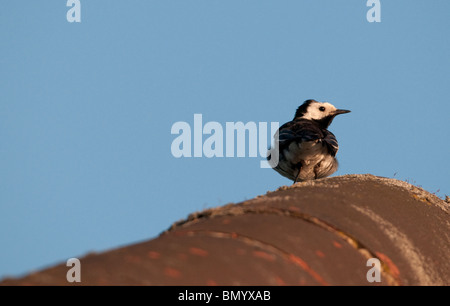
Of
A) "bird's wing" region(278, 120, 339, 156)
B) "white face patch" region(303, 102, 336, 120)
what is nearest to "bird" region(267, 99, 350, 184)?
"bird's wing" region(278, 120, 339, 156)

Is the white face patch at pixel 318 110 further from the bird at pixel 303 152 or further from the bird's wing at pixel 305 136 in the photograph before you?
the bird's wing at pixel 305 136

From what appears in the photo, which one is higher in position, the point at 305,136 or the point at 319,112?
the point at 319,112

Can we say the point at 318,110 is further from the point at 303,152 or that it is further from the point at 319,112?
the point at 303,152

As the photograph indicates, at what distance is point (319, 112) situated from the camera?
12.3m

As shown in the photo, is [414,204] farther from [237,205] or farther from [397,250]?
[237,205]

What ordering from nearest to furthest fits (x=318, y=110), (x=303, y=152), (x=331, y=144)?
(x=303, y=152) < (x=331, y=144) < (x=318, y=110)

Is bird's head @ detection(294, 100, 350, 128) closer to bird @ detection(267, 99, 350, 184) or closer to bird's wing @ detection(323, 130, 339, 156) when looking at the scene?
bird @ detection(267, 99, 350, 184)

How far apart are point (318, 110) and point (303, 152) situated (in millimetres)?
2714

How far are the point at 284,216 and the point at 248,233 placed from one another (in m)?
0.43

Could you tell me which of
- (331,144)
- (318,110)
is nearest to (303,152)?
(331,144)

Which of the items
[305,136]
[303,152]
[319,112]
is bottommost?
[303,152]

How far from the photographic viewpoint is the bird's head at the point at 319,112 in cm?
1223
